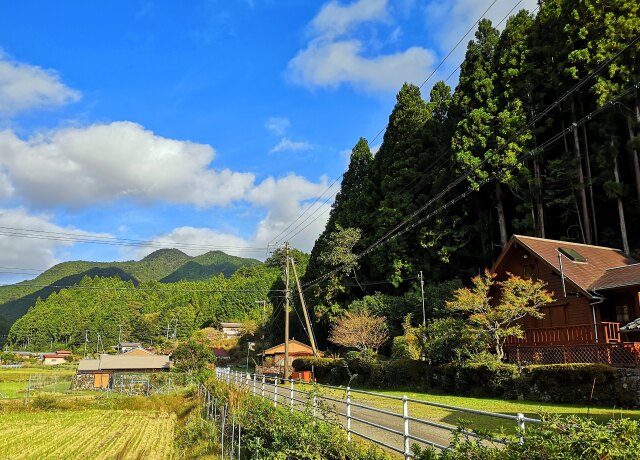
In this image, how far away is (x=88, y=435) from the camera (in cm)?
2048

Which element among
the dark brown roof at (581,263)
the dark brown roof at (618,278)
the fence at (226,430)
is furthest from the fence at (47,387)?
the dark brown roof at (618,278)

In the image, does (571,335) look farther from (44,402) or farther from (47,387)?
(47,387)

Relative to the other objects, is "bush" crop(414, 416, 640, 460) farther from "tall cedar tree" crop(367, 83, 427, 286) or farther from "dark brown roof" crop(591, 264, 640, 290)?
"tall cedar tree" crop(367, 83, 427, 286)

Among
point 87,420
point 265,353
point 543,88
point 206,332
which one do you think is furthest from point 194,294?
point 543,88

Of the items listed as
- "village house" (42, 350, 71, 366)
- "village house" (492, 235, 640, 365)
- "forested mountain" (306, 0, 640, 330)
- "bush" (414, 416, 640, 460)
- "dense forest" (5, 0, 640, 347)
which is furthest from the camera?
"village house" (42, 350, 71, 366)

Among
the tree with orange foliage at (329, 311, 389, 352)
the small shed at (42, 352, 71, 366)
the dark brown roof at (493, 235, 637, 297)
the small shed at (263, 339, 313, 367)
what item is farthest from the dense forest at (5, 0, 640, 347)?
the small shed at (42, 352, 71, 366)

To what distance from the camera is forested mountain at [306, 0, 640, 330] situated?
2336 cm

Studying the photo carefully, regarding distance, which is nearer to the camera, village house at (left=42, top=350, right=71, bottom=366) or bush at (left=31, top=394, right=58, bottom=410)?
bush at (left=31, top=394, right=58, bottom=410)

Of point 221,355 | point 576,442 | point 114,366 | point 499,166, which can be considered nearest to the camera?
point 576,442

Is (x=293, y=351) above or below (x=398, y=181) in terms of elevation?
below

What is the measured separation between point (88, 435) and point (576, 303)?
2146 cm

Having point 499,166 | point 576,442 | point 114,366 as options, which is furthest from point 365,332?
point 114,366

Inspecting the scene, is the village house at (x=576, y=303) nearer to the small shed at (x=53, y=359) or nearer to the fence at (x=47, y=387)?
the fence at (x=47, y=387)

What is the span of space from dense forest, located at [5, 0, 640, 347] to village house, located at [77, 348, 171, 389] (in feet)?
92.2
